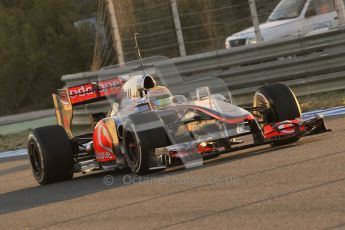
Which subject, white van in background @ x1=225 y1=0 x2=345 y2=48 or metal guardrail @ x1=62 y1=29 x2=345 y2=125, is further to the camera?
white van in background @ x1=225 y1=0 x2=345 y2=48

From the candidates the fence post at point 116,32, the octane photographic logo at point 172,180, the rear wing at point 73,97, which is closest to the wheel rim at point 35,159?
the rear wing at point 73,97

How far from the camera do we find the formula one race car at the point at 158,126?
9344 millimetres

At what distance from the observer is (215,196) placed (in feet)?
23.7

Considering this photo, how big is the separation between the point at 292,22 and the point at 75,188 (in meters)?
11.5

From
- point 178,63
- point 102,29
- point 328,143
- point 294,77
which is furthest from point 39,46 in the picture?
point 328,143

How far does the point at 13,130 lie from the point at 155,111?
1298 cm

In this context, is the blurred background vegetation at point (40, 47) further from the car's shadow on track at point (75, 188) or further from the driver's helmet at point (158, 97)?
the driver's helmet at point (158, 97)

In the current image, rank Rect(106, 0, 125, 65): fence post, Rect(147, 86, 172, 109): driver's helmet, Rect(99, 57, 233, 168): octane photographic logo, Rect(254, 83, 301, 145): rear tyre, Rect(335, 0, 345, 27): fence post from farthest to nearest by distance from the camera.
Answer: Rect(106, 0, 125, 65): fence post < Rect(335, 0, 345, 27): fence post < Rect(147, 86, 172, 109): driver's helmet < Rect(254, 83, 301, 145): rear tyre < Rect(99, 57, 233, 168): octane photographic logo

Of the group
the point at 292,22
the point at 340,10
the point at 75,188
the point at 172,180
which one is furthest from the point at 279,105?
the point at 292,22

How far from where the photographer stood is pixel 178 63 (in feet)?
56.4

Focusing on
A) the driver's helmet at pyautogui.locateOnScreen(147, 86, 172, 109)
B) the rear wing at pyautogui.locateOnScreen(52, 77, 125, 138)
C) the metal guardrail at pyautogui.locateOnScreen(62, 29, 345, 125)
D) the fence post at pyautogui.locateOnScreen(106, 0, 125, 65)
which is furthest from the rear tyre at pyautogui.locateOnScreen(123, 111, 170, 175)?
the fence post at pyautogui.locateOnScreen(106, 0, 125, 65)

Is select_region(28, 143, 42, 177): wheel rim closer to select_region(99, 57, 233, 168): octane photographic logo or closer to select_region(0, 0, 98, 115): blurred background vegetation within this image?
select_region(99, 57, 233, 168): octane photographic logo

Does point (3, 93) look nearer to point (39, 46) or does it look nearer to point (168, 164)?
point (39, 46)

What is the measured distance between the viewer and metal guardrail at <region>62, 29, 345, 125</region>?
1549cm
